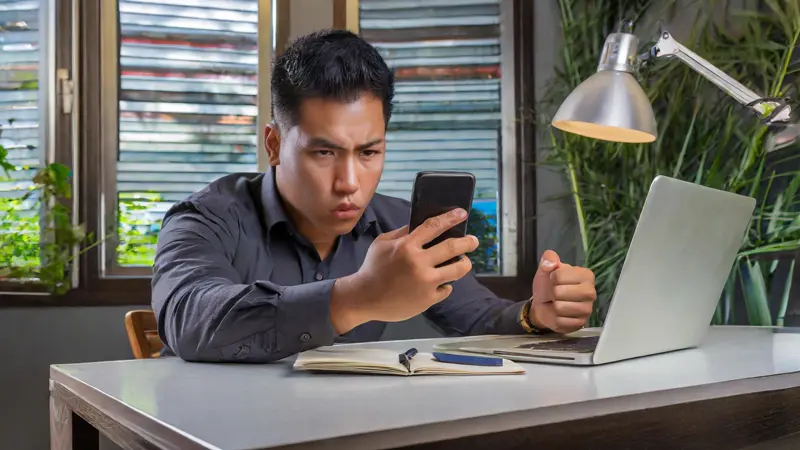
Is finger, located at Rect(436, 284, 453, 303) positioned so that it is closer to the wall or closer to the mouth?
the mouth

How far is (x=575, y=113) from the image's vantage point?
1.51 meters

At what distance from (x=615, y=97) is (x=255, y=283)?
0.75 m

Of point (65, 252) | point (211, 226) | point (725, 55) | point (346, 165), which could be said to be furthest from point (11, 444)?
point (725, 55)

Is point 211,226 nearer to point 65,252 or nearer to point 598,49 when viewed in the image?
point 65,252

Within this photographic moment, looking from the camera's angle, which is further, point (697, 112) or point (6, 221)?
point (6, 221)

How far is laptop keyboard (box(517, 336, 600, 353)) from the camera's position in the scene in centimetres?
119

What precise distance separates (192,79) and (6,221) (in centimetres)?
79

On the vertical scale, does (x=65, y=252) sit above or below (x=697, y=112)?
below

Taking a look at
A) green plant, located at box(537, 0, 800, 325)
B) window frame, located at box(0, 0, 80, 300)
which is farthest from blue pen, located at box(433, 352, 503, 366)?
window frame, located at box(0, 0, 80, 300)

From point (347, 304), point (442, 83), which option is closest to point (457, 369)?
point (347, 304)

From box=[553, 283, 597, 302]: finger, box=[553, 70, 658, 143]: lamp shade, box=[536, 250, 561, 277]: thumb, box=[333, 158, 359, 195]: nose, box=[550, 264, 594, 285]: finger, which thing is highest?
box=[553, 70, 658, 143]: lamp shade

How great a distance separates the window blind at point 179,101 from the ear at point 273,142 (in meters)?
1.27

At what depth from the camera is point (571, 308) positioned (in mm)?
1430

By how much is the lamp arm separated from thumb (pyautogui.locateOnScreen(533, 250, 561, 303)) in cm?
41
